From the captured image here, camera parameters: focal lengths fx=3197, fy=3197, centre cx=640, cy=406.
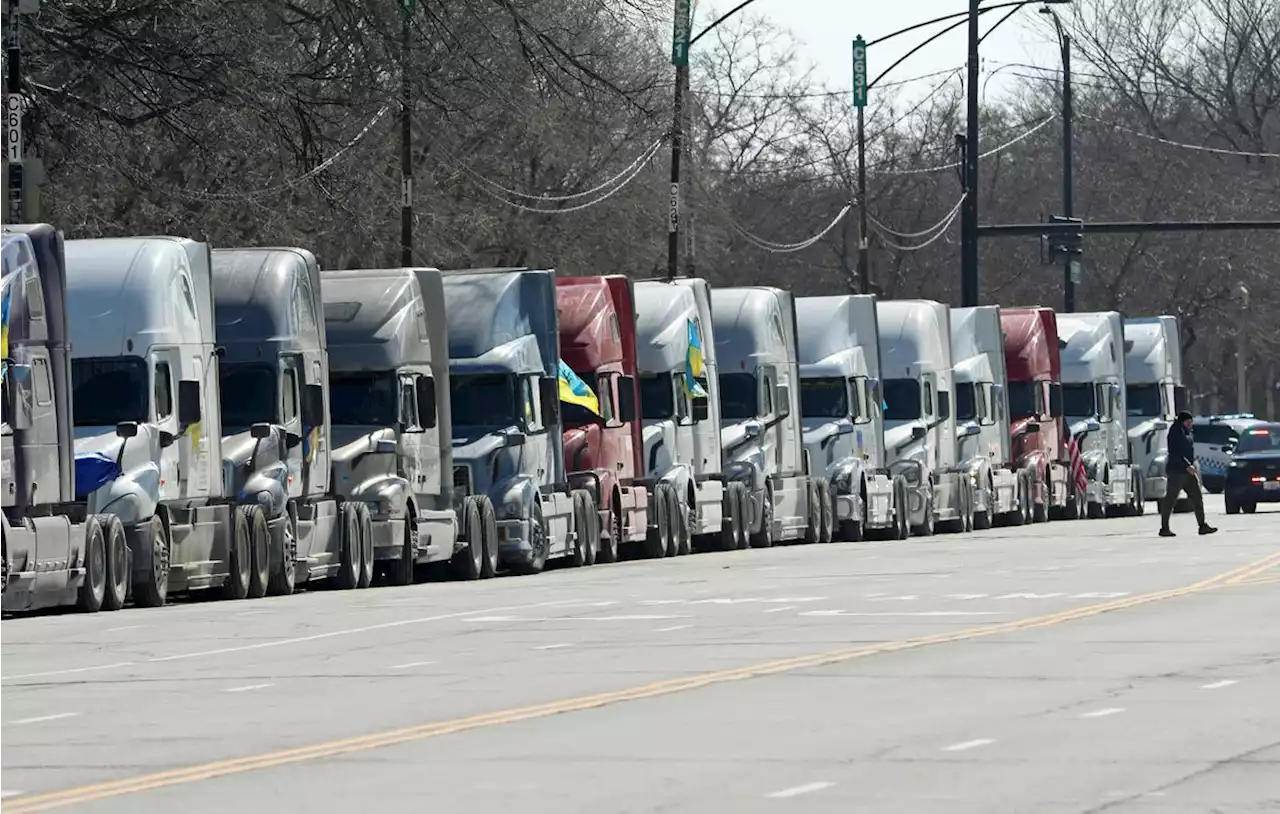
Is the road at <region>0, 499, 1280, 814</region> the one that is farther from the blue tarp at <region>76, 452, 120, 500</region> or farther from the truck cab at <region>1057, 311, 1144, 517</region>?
the truck cab at <region>1057, 311, 1144, 517</region>

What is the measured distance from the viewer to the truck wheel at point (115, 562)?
85.3ft

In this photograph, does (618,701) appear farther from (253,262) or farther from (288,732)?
(253,262)

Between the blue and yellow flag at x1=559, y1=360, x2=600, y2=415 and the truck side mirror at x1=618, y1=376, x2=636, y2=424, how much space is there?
69cm

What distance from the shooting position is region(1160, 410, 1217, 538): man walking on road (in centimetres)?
4094

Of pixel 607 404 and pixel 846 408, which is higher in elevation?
pixel 846 408

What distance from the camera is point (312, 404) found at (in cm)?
3017

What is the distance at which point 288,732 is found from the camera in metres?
14.2

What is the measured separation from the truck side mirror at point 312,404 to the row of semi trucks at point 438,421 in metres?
0.03

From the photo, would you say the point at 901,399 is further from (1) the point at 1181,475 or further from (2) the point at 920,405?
(1) the point at 1181,475

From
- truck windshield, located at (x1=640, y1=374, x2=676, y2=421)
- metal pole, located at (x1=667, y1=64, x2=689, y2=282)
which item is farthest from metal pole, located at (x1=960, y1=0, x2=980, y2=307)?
truck windshield, located at (x1=640, y1=374, x2=676, y2=421)

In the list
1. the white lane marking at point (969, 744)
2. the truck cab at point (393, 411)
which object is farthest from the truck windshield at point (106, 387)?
the white lane marking at point (969, 744)

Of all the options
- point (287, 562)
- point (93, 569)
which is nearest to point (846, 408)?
point (287, 562)

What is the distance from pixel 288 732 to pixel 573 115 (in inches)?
1994

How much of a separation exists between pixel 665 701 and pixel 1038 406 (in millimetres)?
40404
